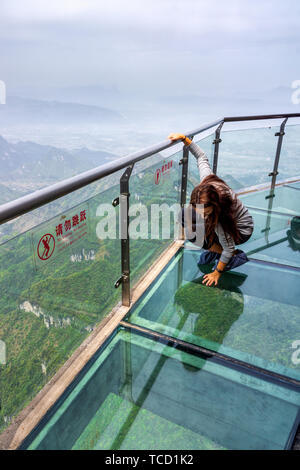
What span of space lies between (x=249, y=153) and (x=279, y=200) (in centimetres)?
101

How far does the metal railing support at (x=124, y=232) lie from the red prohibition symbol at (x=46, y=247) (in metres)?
0.56

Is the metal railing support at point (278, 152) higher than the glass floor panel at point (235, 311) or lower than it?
higher

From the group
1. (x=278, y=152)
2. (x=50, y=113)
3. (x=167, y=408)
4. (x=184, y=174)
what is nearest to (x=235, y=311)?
(x=167, y=408)

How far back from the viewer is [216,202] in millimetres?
2229

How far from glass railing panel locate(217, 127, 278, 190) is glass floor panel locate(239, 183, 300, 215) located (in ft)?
0.63

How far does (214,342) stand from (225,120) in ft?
8.10

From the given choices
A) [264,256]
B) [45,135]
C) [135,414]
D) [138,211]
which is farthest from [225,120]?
[45,135]

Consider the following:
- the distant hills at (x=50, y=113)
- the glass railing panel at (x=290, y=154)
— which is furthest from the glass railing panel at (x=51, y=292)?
the distant hills at (x=50, y=113)

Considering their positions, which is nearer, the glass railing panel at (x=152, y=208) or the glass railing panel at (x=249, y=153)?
the glass railing panel at (x=152, y=208)

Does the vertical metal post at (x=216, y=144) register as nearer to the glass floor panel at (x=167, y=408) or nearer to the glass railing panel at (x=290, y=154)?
the glass railing panel at (x=290, y=154)

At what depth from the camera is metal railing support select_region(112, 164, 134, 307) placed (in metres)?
1.88

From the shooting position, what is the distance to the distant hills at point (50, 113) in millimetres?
165625

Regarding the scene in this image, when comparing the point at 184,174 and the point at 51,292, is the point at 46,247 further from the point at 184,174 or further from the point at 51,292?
the point at 184,174

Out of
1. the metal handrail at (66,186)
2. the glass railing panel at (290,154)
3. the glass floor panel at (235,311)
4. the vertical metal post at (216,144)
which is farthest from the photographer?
the glass railing panel at (290,154)
